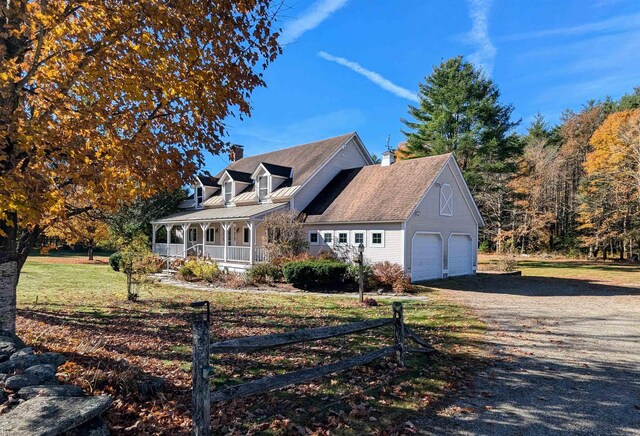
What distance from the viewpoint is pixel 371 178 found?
2284 cm

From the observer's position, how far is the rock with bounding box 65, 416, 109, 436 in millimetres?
3234

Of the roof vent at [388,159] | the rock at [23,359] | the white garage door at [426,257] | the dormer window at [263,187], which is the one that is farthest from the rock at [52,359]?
the roof vent at [388,159]

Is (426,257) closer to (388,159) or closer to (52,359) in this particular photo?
(388,159)

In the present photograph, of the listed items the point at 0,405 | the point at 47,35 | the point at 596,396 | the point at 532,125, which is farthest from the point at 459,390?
the point at 532,125

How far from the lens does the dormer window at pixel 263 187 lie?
24484 millimetres

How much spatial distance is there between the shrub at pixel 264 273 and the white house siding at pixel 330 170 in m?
5.34

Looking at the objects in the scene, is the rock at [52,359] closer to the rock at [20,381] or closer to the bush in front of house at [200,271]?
the rock at [20,381]

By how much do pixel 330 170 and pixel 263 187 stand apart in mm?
4474

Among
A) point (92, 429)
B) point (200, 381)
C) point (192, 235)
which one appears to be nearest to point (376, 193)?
point (192, 235)

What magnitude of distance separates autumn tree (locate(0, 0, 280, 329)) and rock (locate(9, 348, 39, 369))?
5.26ft

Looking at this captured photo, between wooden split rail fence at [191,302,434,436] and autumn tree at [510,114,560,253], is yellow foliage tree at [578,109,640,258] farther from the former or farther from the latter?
wooden split rail fence at [191,302,434,436]

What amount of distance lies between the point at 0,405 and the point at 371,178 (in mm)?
20694

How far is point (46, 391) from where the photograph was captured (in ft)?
11.9

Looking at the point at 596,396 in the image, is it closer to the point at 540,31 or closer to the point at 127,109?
the point at 127,109
